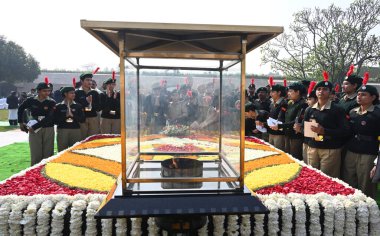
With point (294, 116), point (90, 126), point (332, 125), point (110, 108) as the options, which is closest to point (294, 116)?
point (294, 116)

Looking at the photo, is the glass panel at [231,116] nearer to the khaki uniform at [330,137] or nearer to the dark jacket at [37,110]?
the khaki uniform at [330,137]

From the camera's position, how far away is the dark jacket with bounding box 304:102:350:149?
4793 millimetres

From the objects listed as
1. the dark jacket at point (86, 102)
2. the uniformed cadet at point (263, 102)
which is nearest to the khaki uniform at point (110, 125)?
the dark jacket at point (86, 102)

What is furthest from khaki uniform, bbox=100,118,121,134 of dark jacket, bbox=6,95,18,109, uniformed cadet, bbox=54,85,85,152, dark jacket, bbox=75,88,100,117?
dark jacket, bbox=6,95,18,109

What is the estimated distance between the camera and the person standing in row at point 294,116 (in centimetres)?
624

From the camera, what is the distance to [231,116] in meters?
3.15

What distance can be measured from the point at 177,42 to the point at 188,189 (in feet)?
4.41

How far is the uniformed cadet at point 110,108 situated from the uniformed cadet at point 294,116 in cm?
473

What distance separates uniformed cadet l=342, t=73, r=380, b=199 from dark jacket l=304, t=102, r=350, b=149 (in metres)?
0.18

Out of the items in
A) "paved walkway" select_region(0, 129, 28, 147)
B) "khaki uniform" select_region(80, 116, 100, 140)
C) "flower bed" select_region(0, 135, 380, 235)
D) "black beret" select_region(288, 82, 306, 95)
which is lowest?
"paved walkway" select_region(0, 129, 28, 147)

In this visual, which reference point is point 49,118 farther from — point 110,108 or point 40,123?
point 110,108

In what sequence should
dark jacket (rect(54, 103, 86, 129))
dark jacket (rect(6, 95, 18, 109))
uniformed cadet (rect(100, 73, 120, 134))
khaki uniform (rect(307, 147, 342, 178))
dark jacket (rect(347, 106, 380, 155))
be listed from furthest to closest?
dark jacket (rect(6, 95, 18, 109)), uniformed cadet (rect(100, 73, 120, 134)), dark jacket (rect(54, 103, 86, 129)), khaki uniform (rect(307, 147, 342, 178)), dark jacket (rect(347, 106, 380, 155))

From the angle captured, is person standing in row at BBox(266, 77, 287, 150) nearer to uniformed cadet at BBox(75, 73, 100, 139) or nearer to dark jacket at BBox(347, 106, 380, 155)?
dark jacket at BBox(347, 106, 380, 155)

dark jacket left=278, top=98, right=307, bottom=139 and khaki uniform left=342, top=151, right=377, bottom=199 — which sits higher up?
dark jacket left=278, top=98, right=307, bottom=139
